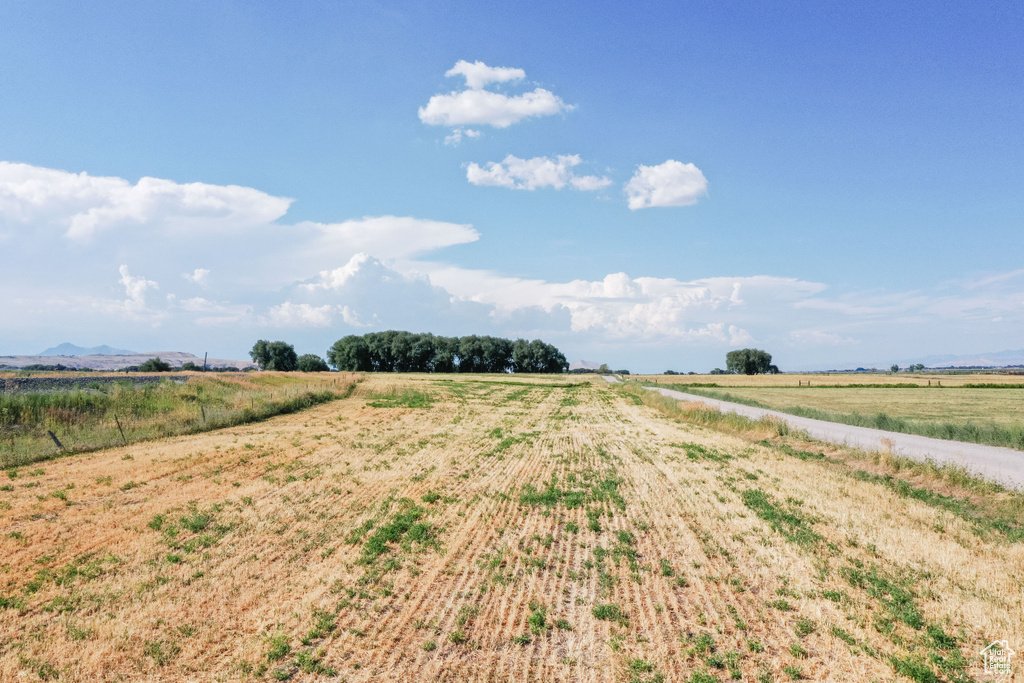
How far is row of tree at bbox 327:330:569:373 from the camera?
144000mm

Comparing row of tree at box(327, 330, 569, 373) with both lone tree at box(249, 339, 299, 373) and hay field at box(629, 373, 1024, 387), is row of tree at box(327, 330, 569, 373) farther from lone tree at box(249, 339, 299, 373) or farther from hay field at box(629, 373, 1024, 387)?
hay field at box(629, 373, 1024, 387)

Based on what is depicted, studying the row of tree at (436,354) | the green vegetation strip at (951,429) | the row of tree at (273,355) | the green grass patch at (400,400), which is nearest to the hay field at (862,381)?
the row of tree at (436,354)

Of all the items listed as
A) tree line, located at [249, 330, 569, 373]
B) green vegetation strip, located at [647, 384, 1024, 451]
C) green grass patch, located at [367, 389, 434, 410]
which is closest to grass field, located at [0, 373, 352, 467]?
green grass patch, located at [367, 389, 434, 410]

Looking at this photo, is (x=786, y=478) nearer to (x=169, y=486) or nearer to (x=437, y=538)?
(x=437, y=538)

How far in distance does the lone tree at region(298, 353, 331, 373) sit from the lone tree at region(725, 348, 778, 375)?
14111cm

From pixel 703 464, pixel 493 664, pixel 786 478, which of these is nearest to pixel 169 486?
pixel 493 664

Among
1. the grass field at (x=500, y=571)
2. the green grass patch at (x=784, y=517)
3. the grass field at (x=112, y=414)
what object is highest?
the grass field at (x=112, y=414)

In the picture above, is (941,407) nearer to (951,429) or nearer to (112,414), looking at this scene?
(951,429)

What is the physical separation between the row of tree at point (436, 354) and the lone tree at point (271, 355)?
474 inches

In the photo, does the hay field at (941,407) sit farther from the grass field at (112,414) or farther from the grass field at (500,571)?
the grass field at (112,414)

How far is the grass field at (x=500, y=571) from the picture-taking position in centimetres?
719

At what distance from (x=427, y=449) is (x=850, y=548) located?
52.3ft

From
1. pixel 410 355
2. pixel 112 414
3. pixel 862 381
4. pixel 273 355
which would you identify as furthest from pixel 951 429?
pixel 273 355

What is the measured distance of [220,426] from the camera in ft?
95.5
